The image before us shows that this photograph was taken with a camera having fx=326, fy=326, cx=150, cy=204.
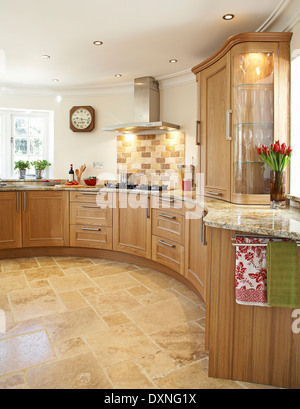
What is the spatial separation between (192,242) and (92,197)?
65.1 inches

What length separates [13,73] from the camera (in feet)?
13.7

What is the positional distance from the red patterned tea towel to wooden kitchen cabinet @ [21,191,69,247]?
2918 mm

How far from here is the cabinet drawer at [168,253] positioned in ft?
10.0

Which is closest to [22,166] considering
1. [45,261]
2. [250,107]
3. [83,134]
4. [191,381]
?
[83,134]

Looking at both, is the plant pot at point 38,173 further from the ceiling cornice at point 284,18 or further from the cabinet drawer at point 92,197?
the ceiling cornice at point 284,18

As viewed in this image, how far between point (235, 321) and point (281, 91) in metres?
1.80

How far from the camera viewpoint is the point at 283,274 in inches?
59.5

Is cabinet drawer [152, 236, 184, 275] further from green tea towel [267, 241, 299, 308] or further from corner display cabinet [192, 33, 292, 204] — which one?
green tea towel [267, 241, 299, 308]

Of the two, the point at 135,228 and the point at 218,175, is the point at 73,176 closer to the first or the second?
the point at 135,228

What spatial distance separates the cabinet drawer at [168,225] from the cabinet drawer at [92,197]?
28.9 inches


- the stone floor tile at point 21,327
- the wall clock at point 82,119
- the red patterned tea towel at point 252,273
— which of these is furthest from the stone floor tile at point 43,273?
the red patterned tea towel at point 252,273

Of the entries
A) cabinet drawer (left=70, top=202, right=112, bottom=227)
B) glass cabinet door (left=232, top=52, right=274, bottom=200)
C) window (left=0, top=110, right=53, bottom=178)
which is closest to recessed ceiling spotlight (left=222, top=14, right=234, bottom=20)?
glass cabinet door (left=232, top=52, right=274, bottom=200)

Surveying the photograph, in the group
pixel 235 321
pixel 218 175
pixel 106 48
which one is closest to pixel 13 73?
pixel 106 48
